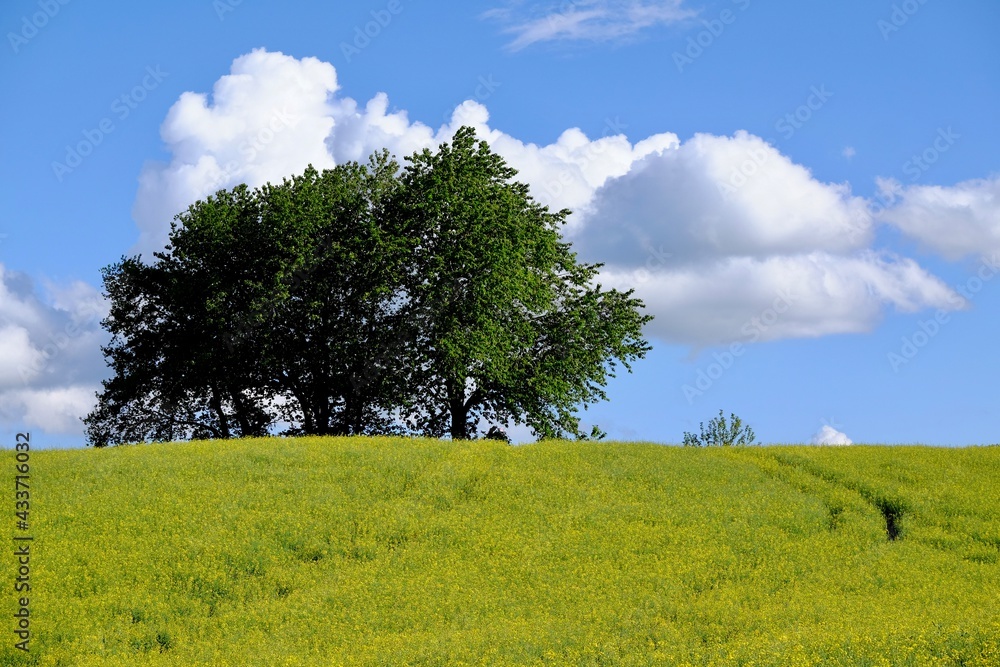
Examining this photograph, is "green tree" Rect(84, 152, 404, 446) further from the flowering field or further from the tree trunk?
the flowering field

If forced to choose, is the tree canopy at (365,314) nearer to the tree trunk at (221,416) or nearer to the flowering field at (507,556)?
the tree trunk at (221,416)

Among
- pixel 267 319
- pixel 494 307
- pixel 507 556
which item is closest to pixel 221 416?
pixel 267 319

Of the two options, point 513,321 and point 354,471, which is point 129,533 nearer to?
point 354,471

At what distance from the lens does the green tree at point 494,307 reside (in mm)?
43656

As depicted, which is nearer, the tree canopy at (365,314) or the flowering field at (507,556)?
the flowering field at (507,556)

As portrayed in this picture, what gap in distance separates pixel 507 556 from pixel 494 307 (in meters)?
21.3

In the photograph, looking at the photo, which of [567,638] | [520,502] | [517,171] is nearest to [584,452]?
[520,502]

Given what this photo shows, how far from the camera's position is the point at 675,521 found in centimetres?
2750

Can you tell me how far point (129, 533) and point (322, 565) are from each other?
19.3 ft

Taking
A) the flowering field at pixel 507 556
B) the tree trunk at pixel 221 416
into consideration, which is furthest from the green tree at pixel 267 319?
the flowering field at pixel 507 556

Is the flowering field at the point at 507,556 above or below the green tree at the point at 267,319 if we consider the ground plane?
below

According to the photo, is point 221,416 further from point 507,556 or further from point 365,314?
point 507,556

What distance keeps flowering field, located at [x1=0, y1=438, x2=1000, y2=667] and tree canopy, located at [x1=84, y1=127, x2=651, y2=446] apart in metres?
9.46

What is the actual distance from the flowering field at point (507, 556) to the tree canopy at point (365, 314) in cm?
946
